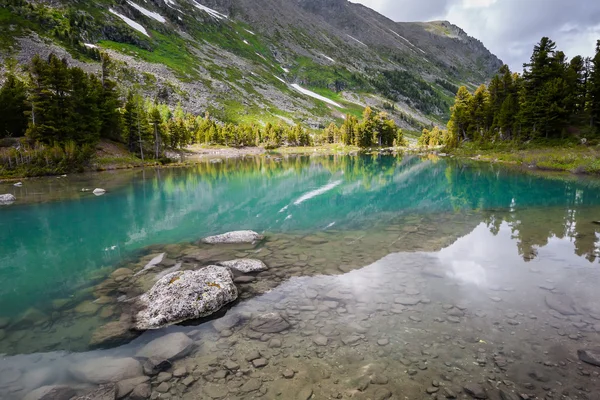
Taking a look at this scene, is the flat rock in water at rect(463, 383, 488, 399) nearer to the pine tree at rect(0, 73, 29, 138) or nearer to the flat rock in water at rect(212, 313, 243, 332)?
the flat rock in water at rect(212, 313, 243, 332)

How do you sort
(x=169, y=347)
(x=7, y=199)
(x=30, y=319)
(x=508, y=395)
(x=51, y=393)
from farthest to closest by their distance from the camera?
1. (x=7, y=199)
2. (x=30, y=319)
3. (x=169, y=347)
4. (x=51, y=393)
5. (x=508, y=395)

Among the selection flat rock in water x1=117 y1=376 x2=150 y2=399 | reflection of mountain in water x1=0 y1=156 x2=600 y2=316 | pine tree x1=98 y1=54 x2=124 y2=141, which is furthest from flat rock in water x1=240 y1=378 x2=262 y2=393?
pine tree x1=98 y1=54 x2=124 y2=141

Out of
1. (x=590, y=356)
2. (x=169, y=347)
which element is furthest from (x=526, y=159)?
(x=169, y=347)

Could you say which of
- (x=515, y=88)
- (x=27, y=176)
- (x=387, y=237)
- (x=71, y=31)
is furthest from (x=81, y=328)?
(x=71, y=31)

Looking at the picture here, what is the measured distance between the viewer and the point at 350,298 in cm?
1070

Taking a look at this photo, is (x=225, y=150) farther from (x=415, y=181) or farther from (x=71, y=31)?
(x=71, y=31)

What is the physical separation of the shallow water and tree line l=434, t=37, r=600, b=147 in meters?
37.7

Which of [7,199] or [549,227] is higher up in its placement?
[7,199]

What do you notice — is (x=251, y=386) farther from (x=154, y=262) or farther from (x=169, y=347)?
(x=154, y=262)

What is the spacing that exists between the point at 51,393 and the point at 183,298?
3.63m

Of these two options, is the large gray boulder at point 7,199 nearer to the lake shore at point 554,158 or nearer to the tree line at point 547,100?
the lake shore at point 554,158

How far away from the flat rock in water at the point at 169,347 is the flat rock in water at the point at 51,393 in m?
1.44

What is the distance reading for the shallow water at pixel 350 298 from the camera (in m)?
7.00

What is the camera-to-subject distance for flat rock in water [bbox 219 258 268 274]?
13088 millimetres
